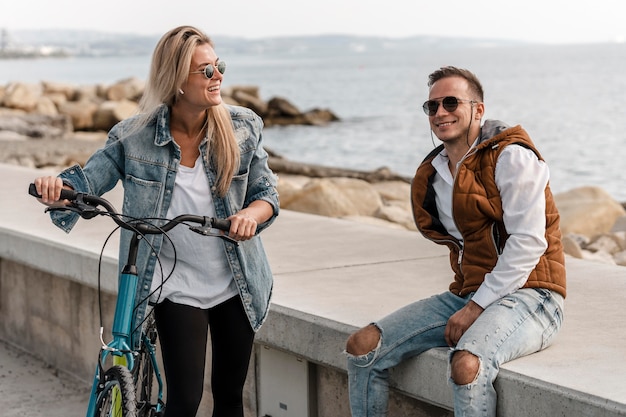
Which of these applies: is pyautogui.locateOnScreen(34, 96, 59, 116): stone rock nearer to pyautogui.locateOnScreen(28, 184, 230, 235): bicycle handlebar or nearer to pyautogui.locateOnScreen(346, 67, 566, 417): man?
pyautogui.locateOnScreen(346, 67, 566, 417): man

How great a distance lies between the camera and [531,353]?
4344 mm

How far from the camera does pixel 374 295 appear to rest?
5.71 metres

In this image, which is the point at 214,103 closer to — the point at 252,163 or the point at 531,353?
the point at 252,163

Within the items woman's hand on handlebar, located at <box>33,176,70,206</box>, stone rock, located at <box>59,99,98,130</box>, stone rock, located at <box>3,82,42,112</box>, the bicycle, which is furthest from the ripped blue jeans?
stone rock, located at <box>3,82,42,112</box>

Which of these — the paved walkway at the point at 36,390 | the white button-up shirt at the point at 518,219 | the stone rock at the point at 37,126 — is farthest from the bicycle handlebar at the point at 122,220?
the stone rock at the point at 37,126

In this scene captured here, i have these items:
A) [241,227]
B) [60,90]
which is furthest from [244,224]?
[60,90]

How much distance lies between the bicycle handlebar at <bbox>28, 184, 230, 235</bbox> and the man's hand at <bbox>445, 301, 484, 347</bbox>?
1010 mm

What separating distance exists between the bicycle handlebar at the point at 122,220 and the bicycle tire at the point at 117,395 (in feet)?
1.58

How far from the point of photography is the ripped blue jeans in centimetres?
398

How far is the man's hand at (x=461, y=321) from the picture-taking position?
4230mm

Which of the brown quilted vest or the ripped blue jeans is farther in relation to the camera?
the brown quilted vest

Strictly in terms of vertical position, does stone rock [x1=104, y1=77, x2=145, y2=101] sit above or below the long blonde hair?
below

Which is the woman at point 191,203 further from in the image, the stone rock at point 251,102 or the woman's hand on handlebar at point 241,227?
the stone rock at point 251,102

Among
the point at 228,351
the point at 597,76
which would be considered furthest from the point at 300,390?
the point at 597,76
